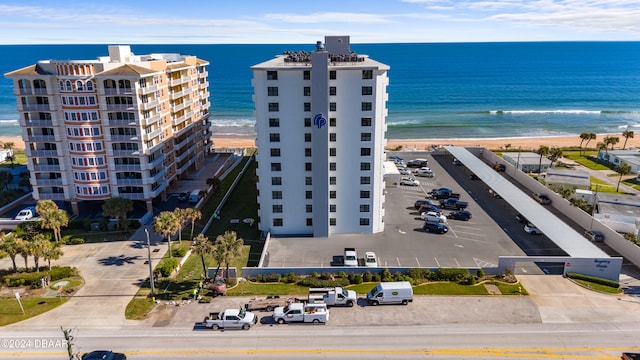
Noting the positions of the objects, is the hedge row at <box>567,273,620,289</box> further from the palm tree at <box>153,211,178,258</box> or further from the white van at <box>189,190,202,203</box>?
the white van at <box>189,190,202,203</box>

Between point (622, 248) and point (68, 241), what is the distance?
76.2m

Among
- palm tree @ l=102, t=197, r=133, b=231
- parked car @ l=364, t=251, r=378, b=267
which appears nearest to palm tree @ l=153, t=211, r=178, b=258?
palm tree @ l=102, t=197, r=133, b=231

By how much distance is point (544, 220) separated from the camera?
59.9 m

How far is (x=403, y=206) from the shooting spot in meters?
72.8

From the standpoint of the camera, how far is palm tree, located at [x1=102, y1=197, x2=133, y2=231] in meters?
62.0

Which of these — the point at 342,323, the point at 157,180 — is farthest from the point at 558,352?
the point at 157,180

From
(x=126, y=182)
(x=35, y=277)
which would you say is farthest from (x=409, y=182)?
(x=35, y=277)

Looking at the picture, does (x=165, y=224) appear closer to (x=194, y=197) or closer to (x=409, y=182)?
(x=194, y=197)

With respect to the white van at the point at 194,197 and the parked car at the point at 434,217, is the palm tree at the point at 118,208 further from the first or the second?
the parked car at the point at 434,217

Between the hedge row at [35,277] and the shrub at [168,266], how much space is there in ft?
36.2

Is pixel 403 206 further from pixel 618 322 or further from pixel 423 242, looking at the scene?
pixel 618 322

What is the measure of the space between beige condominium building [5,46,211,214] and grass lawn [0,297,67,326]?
23.5 m

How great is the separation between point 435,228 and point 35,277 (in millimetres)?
52393

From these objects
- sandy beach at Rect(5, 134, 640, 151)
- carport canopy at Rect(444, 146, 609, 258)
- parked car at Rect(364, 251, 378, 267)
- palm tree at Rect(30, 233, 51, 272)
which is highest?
palm tree at Rect(30, 233, 51, 272)
